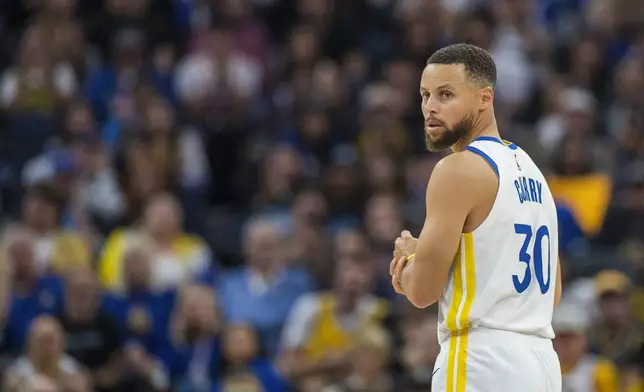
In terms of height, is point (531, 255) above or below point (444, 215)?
below

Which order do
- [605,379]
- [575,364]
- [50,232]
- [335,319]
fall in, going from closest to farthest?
1. [575,364]
2. [605,379]
3. [335,319]
4. [50,232]

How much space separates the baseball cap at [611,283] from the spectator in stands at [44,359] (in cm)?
436

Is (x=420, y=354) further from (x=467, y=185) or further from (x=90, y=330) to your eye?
(x=467, y=185)

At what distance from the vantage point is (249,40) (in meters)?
15.9

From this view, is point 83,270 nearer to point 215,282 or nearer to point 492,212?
point 215,282

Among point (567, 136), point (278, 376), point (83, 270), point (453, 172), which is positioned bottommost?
point (278, 376)

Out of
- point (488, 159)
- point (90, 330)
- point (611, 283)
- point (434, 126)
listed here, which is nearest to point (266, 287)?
point (90, 330)

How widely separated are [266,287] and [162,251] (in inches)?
45.7

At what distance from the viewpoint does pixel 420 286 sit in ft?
16.8

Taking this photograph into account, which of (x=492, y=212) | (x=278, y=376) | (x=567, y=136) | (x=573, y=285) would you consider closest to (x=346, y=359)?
(x=278, y=376)

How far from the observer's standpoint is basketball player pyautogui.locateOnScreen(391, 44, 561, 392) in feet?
16.6

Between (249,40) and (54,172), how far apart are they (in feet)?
12.6

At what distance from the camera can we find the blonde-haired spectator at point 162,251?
12328 millimetres

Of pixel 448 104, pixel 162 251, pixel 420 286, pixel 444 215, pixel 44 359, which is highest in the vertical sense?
pixel 448 104
